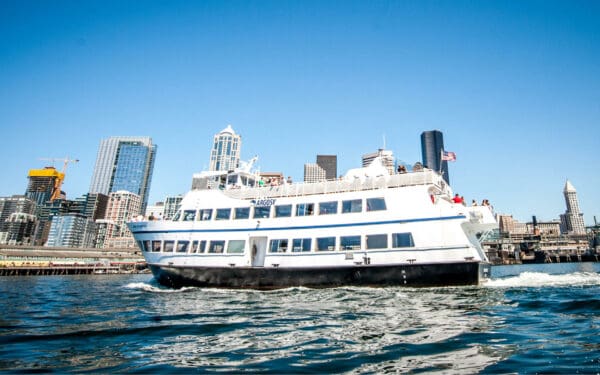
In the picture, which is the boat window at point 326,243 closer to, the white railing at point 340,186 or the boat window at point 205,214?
the white railing at point 340,186

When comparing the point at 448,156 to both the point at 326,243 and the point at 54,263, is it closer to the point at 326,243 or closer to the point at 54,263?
the point at 326,243

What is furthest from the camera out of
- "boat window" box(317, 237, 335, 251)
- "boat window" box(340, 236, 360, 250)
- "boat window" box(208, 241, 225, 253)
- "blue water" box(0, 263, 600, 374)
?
"boat window" box(208, 241, 225, 253)

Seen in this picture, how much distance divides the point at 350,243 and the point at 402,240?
256 centimetres

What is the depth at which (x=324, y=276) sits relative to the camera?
1677 cm

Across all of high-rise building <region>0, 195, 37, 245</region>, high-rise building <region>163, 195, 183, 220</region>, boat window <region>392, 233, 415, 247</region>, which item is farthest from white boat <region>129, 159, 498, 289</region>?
high-rise building <region>0, 195, 37, 245</region>

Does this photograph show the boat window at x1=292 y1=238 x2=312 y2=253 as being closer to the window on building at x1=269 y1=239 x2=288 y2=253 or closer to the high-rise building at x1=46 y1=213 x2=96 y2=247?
the window on building at x1=269 y1=239 x2=288 y2=253

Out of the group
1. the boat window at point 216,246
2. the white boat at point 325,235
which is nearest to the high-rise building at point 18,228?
the white boat at point 325,235

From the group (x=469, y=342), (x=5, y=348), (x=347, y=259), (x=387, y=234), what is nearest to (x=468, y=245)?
(x=387, y=234)

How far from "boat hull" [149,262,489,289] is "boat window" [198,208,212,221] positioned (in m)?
3.07

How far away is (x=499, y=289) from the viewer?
13.9 metres

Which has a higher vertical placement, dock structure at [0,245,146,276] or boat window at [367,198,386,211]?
boat window at [367,198,386,211]

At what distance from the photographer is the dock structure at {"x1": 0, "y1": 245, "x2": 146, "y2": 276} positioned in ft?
208

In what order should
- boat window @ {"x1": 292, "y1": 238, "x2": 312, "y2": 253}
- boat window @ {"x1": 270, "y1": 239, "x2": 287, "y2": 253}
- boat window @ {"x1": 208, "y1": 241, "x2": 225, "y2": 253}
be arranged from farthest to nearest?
boat window @ {"x1": 208, "y1": 241, "x2": 225, "y2": 253}
boat window @ {"x1": 270, "y1": 239, "x2": 287, "y2": 253}
boat window @ {"x1": 292, "y1": 238, "x2": 312, "y2": 253}

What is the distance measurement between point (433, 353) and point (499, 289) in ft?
34.5
